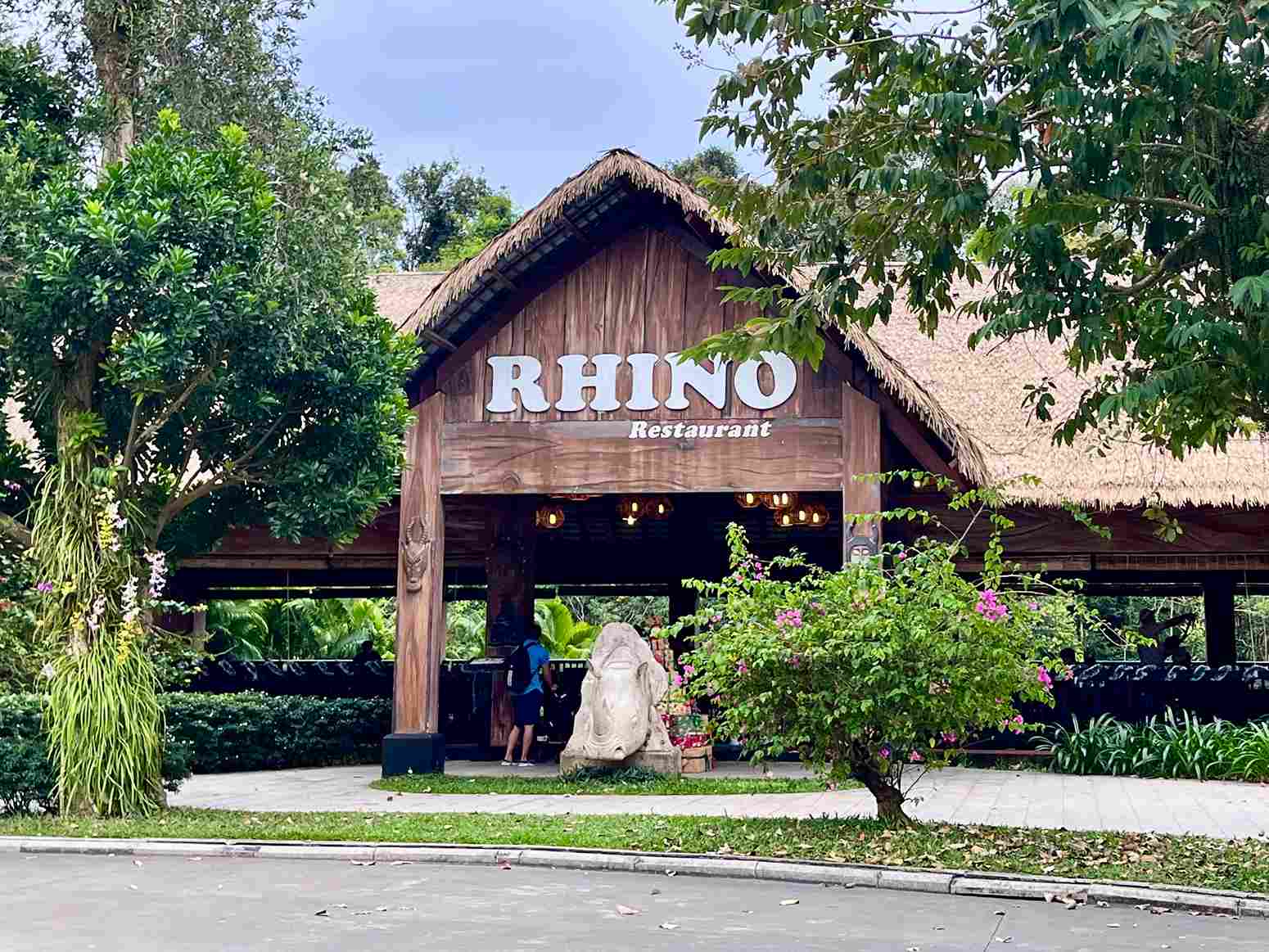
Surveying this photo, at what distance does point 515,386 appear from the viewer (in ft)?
44.5

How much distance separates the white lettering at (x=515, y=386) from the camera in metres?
13.5

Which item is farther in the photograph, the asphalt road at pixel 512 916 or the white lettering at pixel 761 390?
the white lettering at pixel 761 390

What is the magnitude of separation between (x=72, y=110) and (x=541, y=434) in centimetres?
473

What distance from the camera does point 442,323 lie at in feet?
43.2

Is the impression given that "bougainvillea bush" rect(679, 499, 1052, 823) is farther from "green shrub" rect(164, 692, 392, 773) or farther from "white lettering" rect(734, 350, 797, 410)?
"green shrub" rect(164, 692, 392, 773)

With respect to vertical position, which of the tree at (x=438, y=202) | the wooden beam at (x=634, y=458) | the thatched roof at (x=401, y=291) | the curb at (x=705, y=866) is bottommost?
the curb at (x=705, y=866)

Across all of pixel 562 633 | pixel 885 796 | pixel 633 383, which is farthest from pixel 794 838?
pixel 562 633

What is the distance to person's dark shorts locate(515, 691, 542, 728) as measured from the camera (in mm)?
14648

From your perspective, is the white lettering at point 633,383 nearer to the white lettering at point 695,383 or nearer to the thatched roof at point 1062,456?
the white lettering at point 695,383

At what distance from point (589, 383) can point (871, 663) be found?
5.58m

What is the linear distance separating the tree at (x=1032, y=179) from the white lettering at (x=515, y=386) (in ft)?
15.9

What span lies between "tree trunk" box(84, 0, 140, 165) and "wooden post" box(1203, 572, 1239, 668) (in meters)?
14.2

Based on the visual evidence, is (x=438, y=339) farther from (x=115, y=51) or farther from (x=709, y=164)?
(x=709, y=164)

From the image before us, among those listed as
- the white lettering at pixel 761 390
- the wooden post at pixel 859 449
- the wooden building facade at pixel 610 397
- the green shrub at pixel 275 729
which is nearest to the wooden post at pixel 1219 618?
the wooden building facade at pixel 610 397
